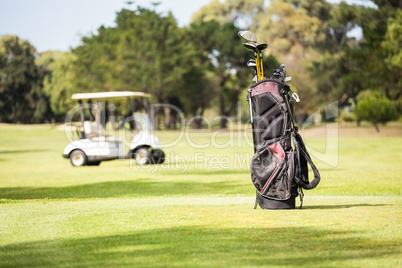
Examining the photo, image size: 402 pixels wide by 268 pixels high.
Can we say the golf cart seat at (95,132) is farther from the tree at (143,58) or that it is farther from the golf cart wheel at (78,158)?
the tree at (143,58)

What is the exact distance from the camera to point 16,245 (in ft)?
18.8

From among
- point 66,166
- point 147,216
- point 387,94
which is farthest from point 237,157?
point 387,94

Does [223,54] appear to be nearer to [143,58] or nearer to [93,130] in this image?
[143,58]

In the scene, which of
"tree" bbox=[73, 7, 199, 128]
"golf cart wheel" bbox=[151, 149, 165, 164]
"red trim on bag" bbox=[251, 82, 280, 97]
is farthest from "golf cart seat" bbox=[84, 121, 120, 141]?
"tree" bbox=[73, 7, 199, 128]

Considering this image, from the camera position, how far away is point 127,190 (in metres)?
13.4

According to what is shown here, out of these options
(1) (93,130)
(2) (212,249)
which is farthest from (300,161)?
(1) (93,130)

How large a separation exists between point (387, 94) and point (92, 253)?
46287mm

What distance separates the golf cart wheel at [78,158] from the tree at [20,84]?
58.5m

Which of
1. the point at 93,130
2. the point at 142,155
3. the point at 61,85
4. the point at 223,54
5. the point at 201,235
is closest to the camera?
the point at 201,235

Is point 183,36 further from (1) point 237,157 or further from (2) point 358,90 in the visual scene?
(1) point 237,157

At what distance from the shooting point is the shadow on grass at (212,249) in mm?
4738

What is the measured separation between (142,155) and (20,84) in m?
63.7

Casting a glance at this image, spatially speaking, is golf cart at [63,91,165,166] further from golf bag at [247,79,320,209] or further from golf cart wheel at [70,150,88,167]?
golf bag at [247,79,320,209]

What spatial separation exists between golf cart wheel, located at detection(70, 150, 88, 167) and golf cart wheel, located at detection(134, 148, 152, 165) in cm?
172
